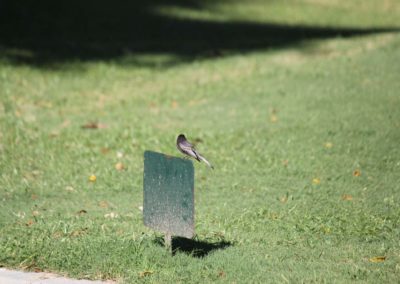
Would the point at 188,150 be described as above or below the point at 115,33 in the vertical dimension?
below

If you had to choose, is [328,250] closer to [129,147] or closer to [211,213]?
[211,213]

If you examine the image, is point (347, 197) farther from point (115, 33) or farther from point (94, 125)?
point (115, 33)

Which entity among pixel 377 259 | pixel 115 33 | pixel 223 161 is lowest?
pixel 377 259

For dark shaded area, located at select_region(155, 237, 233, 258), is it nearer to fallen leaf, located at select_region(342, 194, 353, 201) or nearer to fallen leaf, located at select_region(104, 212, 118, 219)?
fallen leaf, located at select_region(104, 212, 118, 219)

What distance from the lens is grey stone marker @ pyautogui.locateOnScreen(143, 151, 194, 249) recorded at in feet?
19.1

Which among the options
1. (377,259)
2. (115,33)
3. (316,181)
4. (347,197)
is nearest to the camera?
(377,259)

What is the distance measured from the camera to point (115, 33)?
19203mm

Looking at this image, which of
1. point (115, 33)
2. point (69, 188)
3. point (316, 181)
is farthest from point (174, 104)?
point (115, 33)

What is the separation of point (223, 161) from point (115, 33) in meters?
10.2

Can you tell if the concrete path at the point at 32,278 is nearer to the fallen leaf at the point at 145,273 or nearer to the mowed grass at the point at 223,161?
the mowed grass at the point at 223,161

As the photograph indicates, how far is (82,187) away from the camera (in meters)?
8.88

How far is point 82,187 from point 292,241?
308cm

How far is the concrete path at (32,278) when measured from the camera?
5828mm

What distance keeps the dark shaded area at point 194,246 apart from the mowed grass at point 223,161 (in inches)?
1.0
